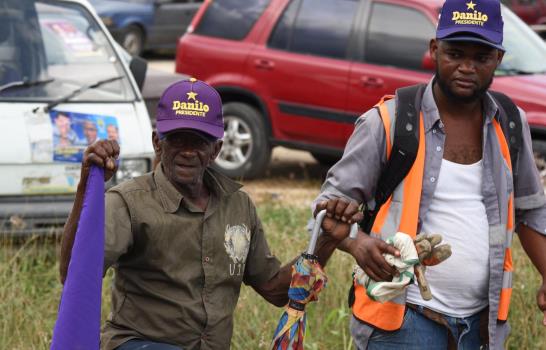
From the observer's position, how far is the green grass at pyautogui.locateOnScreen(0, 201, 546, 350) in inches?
222

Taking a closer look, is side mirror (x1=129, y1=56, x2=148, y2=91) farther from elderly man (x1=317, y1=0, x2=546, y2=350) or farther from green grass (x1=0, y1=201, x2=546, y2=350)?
elderly man (x1=317, y1=0, x2=546, y2=350)

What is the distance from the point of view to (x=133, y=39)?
63.5 ft

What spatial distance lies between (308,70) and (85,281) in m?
6.82

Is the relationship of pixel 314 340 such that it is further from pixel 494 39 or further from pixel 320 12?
pixel 320 12

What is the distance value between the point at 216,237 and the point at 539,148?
20.2 feet

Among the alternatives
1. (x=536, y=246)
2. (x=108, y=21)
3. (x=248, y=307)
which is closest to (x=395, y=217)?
(x=536, y=246)

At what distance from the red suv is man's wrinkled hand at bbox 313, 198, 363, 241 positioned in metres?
5.99

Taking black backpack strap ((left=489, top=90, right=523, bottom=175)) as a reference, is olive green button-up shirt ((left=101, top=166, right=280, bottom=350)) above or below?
below

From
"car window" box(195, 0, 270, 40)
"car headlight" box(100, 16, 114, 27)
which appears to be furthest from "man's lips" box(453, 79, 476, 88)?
"car headlight" box(100, 16, 114, 27)

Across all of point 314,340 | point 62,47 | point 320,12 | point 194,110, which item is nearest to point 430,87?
point 194,110

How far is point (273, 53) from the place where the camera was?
10359 mm

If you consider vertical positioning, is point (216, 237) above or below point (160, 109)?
below

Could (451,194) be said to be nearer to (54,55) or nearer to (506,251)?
(506,251)

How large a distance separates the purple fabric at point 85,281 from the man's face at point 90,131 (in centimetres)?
341
